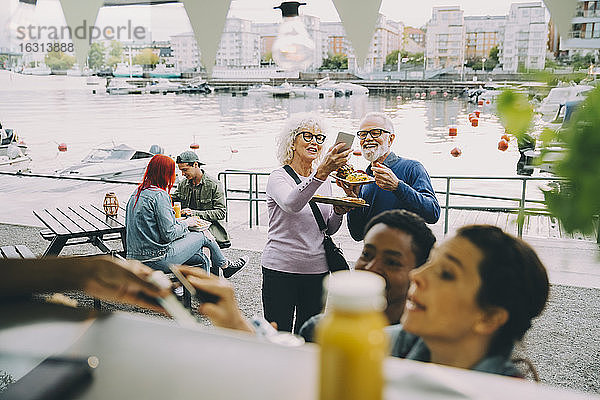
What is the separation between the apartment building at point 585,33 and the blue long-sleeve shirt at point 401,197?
1.39 meters

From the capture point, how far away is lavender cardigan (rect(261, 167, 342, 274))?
7.48 feet

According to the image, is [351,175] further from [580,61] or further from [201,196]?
[201,196]

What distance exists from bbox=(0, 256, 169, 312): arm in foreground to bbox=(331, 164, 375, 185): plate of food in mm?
1563

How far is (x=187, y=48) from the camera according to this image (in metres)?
21.2

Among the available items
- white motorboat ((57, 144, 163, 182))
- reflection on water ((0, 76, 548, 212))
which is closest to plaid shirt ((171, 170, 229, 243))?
reflection on water ((0, 76, 548, 212))

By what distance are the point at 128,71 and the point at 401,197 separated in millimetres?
65274

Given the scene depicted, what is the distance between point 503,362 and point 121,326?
2.36 ft

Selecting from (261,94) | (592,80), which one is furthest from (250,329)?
(261,94)

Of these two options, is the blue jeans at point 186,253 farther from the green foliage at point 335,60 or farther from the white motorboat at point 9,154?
the white motorboat at point 9,154

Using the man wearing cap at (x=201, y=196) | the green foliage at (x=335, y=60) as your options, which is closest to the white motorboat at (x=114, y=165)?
the green foliage at (x=335, y=60)

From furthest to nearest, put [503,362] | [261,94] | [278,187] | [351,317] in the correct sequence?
[261,94] < [278,187] < [503,362] < [351,317]

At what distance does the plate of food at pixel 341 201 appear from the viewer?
7.30ft

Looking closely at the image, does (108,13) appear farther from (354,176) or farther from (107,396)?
(107,396)

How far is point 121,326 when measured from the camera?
2.70 feet
